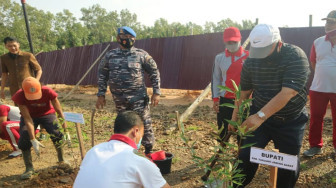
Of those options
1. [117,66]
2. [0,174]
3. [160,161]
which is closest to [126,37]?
[117,66]

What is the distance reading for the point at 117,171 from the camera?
139 centimetres

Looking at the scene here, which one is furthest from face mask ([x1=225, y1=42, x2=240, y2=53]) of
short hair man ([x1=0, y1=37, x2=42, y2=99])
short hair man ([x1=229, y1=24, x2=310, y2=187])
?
short hair man ([x1=0, y1=37, x2=42, y2=99])

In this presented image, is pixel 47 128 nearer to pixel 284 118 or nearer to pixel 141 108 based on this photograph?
pixel 141 108

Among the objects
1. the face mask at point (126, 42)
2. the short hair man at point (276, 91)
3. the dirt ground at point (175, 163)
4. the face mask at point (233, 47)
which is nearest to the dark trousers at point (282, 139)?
the short hair man at point (276, 91)

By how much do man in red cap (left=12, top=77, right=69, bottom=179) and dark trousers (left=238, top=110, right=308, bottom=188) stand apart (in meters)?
2.08

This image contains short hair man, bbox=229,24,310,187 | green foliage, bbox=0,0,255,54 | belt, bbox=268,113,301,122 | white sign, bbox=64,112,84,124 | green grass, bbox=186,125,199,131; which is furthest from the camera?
green foliage, bbox=0,0,255,54

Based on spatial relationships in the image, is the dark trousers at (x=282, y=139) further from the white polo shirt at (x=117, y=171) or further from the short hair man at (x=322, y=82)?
the short hair man at (x=322, y=82)

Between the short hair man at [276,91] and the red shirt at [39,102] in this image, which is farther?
the red shirt at [39,102]

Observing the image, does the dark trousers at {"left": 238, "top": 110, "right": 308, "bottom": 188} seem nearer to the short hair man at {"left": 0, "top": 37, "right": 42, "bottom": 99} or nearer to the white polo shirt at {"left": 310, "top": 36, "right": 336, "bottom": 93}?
the white polo shirt at {"left": 310, "top": 36, "right": 336, "bottom": 93}

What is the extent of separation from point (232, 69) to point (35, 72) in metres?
3.73

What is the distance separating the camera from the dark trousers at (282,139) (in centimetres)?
214

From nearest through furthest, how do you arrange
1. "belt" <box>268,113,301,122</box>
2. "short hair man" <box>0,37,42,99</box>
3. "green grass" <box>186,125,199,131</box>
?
"belt" <box>268,113,301,122</box> < "short hair man" <box>0,37,42,99</box> < "green grass" <box>186,125,199,131</box>

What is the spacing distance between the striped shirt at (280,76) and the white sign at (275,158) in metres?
0.57

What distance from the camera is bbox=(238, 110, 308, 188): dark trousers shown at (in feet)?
7.01
